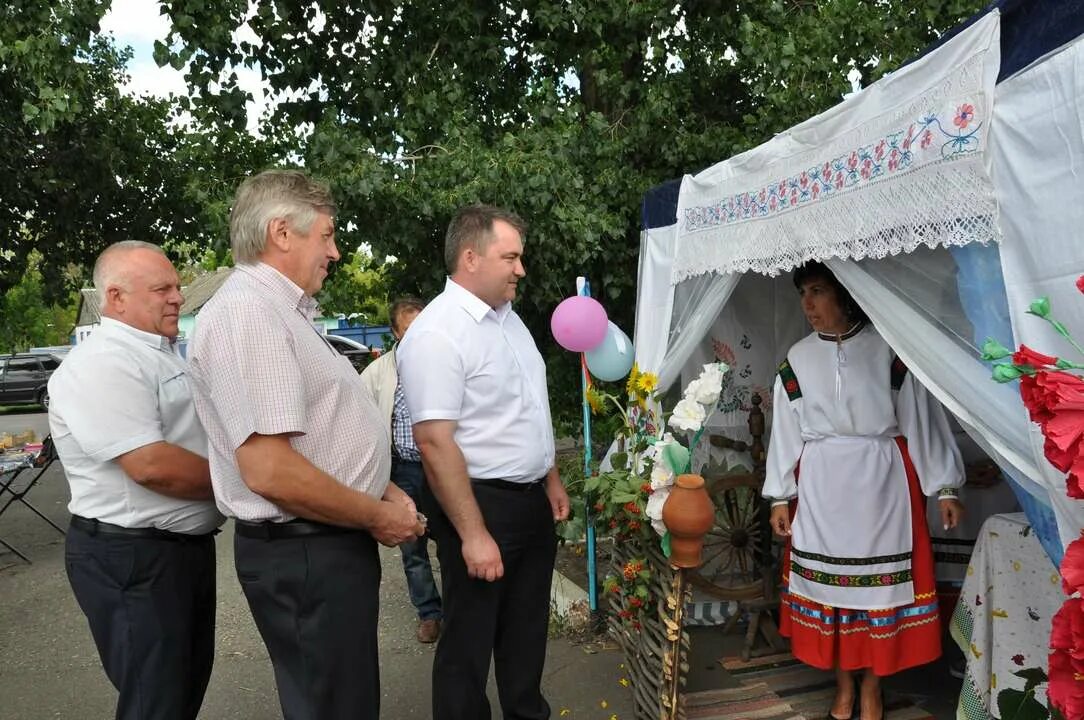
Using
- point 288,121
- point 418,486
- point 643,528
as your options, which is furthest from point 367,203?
A: point 643,528

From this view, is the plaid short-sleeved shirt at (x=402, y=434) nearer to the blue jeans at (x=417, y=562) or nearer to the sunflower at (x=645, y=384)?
the blue jeans at (x=417, y=562)

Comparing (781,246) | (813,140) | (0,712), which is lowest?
(0,712)

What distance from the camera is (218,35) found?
5.35 meters

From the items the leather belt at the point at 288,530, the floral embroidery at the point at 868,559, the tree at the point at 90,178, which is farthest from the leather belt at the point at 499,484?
the tree at the point at 90,178

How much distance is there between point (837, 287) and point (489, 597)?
5.71 ft

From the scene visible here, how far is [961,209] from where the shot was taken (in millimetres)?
2086

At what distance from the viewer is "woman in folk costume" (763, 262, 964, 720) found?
3057 millimetres

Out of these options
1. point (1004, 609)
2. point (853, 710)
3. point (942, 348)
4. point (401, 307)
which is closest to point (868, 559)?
point (1004, 609)

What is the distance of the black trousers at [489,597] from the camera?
2.56m

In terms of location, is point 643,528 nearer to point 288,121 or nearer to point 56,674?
point 56,674

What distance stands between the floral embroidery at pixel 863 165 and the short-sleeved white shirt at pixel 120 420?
2.03m

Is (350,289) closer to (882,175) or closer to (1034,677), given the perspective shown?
(882,175)

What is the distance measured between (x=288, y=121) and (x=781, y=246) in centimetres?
433

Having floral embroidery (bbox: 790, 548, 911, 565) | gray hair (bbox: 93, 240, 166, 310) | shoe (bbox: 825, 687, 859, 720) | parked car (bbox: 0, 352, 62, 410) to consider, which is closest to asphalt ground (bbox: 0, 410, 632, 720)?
shoe (bbox: 825, 687, 859, 720)
